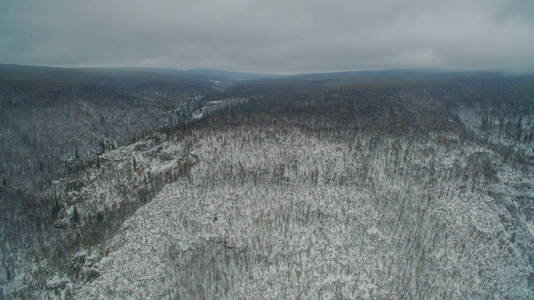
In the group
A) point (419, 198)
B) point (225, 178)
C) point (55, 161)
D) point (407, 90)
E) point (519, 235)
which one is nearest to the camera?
point (519, 235)

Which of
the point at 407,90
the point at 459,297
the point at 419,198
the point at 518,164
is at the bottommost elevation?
the point at 459,297

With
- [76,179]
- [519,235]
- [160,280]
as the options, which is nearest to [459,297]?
[519,235]

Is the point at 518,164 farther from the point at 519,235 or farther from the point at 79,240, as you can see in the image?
the point at 79,240

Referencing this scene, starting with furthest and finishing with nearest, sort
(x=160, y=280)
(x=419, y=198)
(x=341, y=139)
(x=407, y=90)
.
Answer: (x=407, y=90)
(x=341, y=139)
(x=419, y=198)
(x=160, y=280)

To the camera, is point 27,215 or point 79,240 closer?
point 79,240

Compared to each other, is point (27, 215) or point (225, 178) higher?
point (225, 178)

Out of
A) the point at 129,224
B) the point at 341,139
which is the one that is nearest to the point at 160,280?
the point at 129,224
